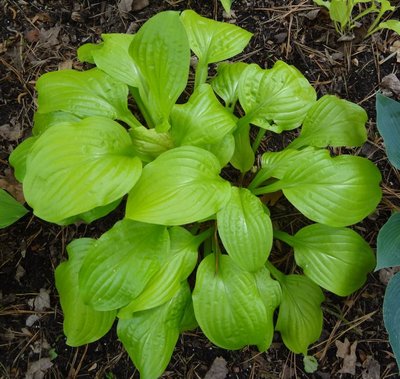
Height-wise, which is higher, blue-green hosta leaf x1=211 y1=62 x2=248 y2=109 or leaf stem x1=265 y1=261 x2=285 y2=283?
blue-green hosta leaf x1=211 y1=62 x2=248 y2=109

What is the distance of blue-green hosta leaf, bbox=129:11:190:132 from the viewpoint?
1.20 meters

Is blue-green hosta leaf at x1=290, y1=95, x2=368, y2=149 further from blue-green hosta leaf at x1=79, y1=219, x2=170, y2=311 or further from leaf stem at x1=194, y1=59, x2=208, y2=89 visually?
blue-green hosta leaf at x1=79, y1=219, x2=170, y2=311

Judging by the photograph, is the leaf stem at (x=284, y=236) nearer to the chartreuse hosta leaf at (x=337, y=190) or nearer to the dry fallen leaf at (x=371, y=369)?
the chartreuse hosta leaf at (x=337, y=190)

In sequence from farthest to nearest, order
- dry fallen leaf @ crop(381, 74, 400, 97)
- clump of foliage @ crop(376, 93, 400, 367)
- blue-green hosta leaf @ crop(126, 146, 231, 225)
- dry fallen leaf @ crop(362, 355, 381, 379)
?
dry fallen leaf @ crop(381, 74, 400, 97) < dry fallen leaf @ crop(362, 355, 381, 379) < clump of foliage @ crop(376, 93, 400, 367) < blue-green hosta leaf @ crop(126, 146, 231, 225)

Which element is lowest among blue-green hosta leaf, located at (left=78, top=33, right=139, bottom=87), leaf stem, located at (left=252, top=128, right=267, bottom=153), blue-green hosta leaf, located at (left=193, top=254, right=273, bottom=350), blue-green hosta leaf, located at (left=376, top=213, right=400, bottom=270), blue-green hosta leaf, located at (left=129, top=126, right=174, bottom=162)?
blue-green hosta leaf, located at (left=193, top=254, right=273, bottom=350)

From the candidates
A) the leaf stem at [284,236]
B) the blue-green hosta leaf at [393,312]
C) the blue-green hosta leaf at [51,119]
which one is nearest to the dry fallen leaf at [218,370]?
the leaf stem at [284,236]

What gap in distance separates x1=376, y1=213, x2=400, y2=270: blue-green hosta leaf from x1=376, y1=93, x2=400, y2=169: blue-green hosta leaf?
17 centimetres

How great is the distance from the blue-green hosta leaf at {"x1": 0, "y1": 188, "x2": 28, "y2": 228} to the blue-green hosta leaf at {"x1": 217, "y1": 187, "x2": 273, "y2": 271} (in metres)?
0.72

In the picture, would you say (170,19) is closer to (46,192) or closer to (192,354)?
(46,192)

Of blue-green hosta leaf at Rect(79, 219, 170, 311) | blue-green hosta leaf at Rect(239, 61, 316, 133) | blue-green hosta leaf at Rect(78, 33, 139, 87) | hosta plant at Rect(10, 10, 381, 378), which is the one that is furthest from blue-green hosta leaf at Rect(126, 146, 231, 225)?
blue-green hosta leaf at Rect(78, 33, 139, 87)

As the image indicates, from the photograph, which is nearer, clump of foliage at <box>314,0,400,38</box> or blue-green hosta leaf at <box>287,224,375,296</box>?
blue-green hosta leaf at <box>287,224,375,296</box>

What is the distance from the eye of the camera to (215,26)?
5.01 feet

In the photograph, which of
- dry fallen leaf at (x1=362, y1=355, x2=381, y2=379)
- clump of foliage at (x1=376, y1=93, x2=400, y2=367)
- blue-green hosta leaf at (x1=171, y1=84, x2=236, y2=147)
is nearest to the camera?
clump of foliage at (x1=376, y1=93, x2=400, y2=367)

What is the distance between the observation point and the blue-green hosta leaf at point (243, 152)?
153cm
